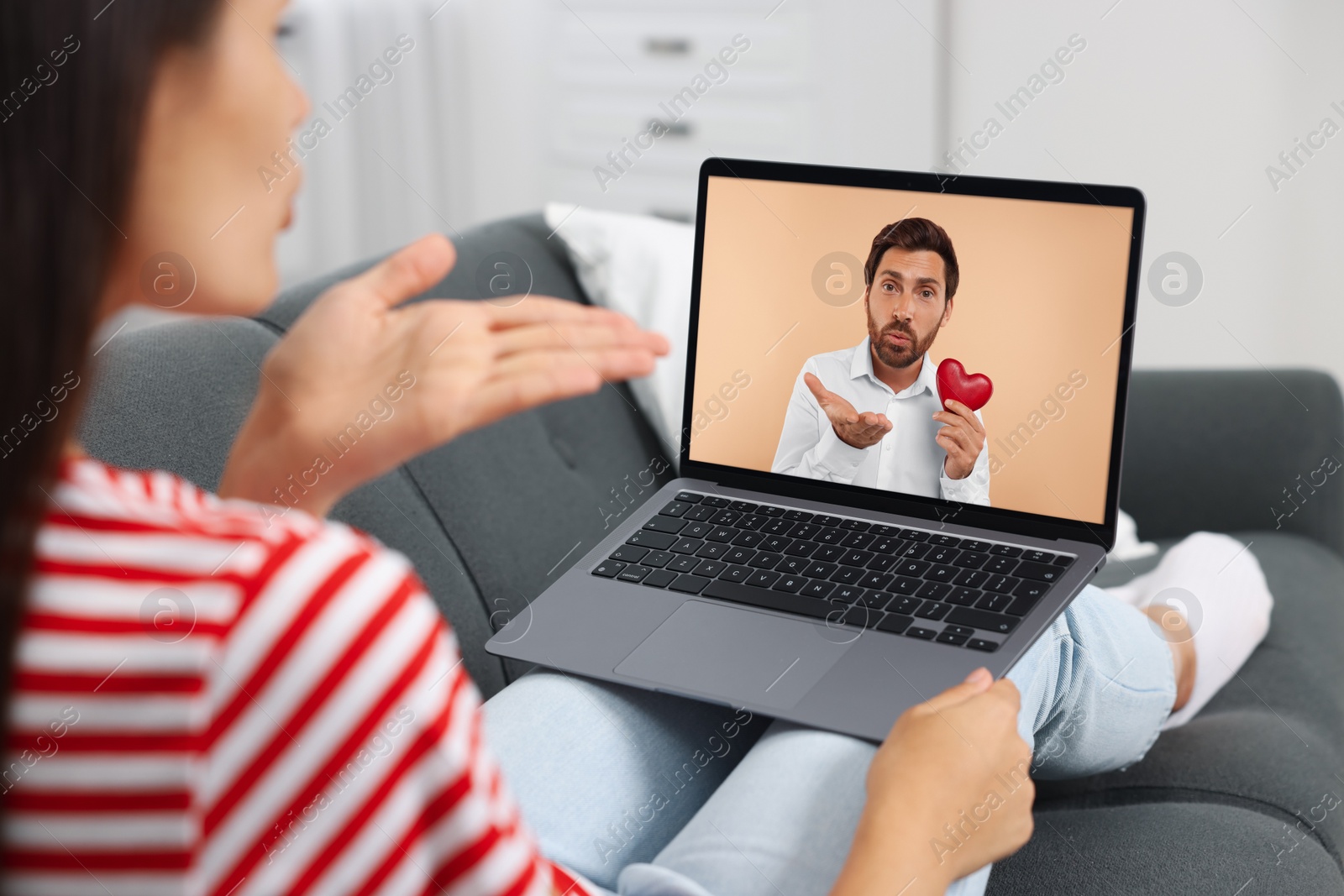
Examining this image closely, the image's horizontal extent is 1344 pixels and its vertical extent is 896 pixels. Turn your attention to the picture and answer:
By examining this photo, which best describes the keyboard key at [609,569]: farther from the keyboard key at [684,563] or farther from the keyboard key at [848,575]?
the keyboard key at [848,575]

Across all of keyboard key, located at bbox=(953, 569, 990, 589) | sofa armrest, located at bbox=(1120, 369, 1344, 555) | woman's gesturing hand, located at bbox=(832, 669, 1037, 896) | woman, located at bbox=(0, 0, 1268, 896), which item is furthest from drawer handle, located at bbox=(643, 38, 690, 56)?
woman, located at bbox=(0, 0, 1268, 896)

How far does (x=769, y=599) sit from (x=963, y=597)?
155mm

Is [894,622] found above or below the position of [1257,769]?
above

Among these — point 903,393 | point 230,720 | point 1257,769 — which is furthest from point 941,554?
point 230,720

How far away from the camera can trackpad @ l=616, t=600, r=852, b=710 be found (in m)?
0.84

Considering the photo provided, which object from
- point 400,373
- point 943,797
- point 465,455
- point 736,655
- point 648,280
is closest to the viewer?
point 400,373

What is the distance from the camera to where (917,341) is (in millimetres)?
1008

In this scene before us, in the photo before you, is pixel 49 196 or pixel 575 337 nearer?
pixel 49 196

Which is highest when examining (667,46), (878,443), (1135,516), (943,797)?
(667,46)

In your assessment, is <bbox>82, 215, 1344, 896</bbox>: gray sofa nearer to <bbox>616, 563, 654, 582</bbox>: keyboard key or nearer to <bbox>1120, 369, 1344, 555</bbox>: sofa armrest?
<bbox>1120, 369, 1344, 555</bbox>: sofa armrest

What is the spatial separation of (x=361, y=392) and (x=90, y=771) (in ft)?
0.81

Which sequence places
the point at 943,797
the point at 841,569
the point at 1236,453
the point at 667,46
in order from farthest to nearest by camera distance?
the point at 667,46 < the point at 1236,453 < the point at 841,569 < the point at 943,797

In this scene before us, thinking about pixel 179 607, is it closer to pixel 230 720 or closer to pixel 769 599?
pixel 230 720

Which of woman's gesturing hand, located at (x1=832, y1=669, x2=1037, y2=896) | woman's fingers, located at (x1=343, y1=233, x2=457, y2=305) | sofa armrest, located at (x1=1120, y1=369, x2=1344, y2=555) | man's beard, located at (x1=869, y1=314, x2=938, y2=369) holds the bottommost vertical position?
sofa armrest, located at (x1=1120, y1=369, x2=1344, y2=555)
